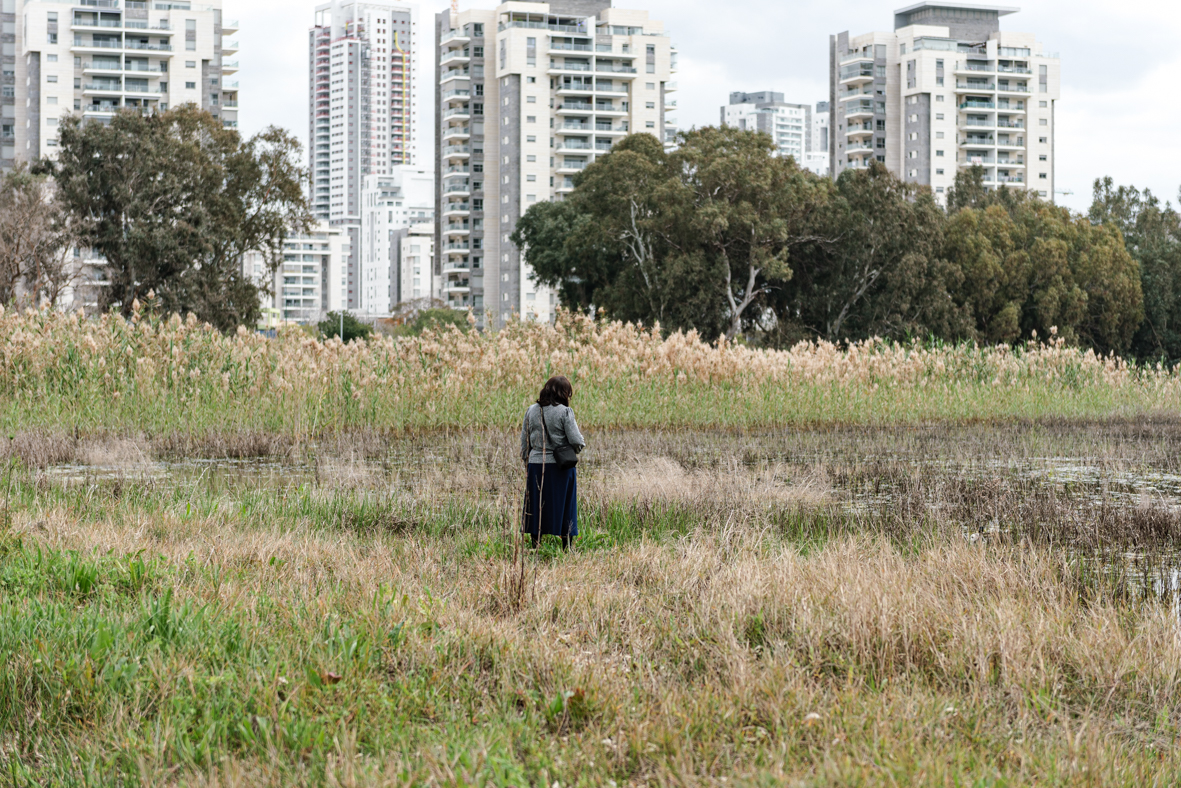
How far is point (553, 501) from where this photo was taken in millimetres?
7301

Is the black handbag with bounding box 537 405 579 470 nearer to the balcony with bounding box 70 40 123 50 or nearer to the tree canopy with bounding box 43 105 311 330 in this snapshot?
the tree canopy with bounding box 43 105 311 330

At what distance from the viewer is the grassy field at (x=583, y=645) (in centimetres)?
371

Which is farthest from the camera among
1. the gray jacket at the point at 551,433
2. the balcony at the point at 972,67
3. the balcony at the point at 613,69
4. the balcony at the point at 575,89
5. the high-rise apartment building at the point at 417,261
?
the high-rise apartment building at the point at 417,261

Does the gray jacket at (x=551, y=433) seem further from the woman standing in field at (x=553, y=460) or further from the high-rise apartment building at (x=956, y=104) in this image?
the high-rise apartment building at (x=956, y=104)

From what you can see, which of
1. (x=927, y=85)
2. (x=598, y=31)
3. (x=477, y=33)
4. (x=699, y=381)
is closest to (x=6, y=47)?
(x=477, y=33)

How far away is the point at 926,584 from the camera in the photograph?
19.3ft

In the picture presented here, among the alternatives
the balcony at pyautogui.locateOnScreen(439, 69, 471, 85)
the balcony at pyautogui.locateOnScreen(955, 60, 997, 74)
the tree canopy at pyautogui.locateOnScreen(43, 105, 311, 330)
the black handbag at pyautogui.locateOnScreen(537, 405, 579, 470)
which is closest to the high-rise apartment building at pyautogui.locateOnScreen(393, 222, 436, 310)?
the balcony at pyautogui.locateOnScreen(439, 69, 471, 85)

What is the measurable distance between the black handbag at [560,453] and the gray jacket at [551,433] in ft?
0.06

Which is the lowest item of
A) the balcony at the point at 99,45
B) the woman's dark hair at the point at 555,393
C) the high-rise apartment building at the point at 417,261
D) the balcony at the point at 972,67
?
the woman's dark hair at the point at 555,393

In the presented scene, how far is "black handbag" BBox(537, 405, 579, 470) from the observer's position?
729cm

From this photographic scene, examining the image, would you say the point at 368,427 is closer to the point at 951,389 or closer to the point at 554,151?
the point at 951,389

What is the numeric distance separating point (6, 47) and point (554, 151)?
45.7 metres

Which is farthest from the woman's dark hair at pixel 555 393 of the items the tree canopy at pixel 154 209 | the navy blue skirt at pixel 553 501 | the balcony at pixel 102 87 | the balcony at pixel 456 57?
the balcony at pixel 456 57

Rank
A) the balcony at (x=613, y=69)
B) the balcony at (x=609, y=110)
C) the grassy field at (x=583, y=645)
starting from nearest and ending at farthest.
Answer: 1. the grassy field at (x=583, y=645)
2. the balcony at (x=613, y=69)
3. the balcony at (x=609, y=110)
